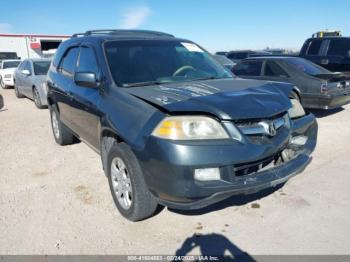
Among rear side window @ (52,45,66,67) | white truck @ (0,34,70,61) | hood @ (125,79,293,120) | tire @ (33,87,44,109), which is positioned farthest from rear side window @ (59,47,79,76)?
white truck @ (0,34,70,61)

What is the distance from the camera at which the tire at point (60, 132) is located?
5605mm

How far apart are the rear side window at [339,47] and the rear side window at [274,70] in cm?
326

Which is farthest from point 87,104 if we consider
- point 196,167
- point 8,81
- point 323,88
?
point 8,81

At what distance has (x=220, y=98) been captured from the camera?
2912mm

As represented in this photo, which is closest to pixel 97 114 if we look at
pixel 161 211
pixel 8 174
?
pixel 161 211

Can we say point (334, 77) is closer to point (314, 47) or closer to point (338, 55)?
point (338, 55)

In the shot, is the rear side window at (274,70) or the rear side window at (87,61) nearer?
the rear side window at (87,61)

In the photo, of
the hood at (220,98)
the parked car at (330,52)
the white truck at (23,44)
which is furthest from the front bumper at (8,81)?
the hood at (220,98)

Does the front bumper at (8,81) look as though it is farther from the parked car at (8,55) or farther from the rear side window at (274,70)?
the rear side window at (274,70)

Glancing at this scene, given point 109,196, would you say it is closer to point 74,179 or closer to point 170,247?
point 74,179

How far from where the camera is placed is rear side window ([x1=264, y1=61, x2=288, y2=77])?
7.84 meters

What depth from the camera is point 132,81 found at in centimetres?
351

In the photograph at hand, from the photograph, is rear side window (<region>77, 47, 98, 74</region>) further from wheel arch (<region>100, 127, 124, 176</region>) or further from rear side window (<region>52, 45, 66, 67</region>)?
rear side window (<region>52, 45, 66, 67</region>)

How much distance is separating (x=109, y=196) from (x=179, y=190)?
4.92ft
